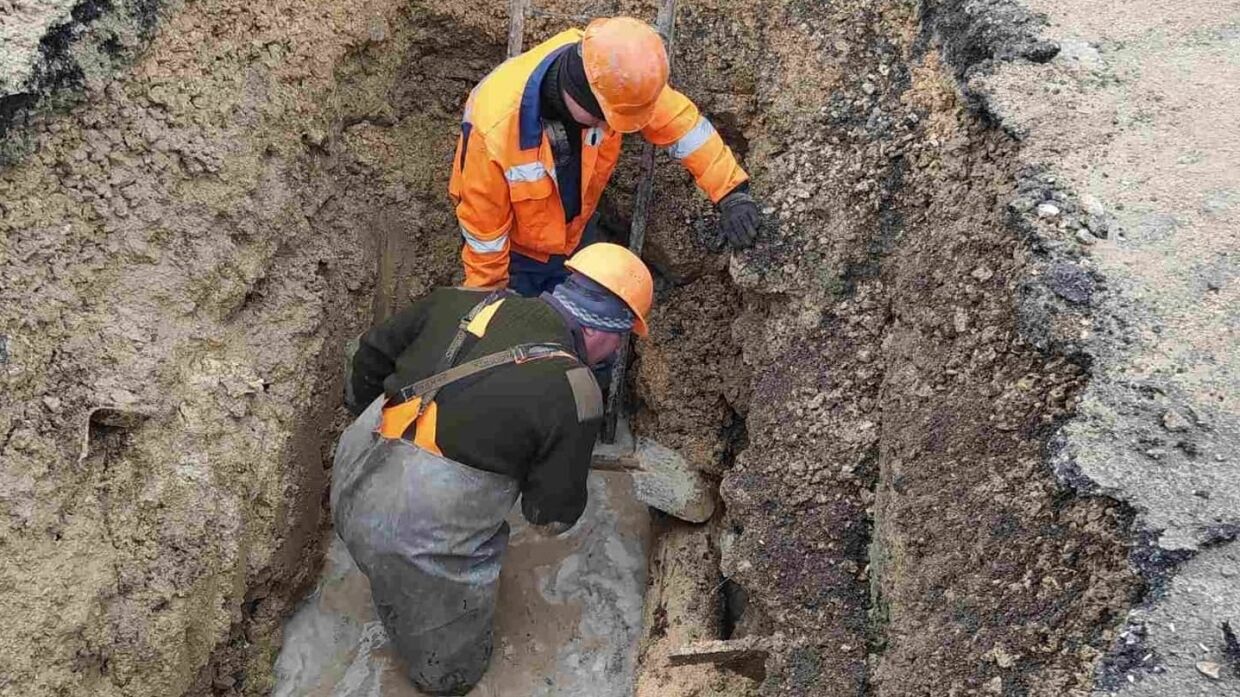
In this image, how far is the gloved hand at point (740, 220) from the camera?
3.44m

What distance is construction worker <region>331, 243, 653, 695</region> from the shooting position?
9.74ft

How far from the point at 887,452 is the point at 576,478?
987 mm

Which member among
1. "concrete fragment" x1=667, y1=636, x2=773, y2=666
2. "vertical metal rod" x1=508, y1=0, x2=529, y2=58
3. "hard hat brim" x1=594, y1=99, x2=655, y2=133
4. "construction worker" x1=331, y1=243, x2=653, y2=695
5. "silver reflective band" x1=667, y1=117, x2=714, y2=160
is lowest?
"concrete fragment" x1=667, y1=636, x2=773, y2=666

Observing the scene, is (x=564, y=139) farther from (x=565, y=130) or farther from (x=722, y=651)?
(x=722, y=651)

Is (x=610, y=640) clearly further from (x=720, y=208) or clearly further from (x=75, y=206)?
→ (x=75, y=206)

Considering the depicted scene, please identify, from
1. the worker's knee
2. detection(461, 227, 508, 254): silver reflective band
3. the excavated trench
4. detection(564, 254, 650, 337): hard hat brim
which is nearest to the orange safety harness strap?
detection(564, 254, 650, 337): hard hat brim

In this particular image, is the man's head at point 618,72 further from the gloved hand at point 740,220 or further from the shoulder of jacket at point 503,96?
the gloved hand at point 740,220

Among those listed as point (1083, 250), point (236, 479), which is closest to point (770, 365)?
point (1083, 250)

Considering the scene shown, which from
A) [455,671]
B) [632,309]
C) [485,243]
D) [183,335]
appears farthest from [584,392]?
[183,335]

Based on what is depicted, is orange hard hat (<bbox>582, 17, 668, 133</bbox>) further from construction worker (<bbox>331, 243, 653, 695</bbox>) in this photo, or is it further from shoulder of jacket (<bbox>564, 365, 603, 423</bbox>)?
shoulder of jacket (<bbox>564, 365, 603, 423</bbox>)

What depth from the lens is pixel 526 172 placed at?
340cm

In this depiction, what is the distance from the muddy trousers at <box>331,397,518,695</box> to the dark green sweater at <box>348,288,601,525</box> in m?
0.12

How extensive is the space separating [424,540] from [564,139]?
1.50 metres

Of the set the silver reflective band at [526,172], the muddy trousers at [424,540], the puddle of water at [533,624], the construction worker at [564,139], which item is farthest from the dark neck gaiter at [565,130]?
the puddle of water at [533,624]
